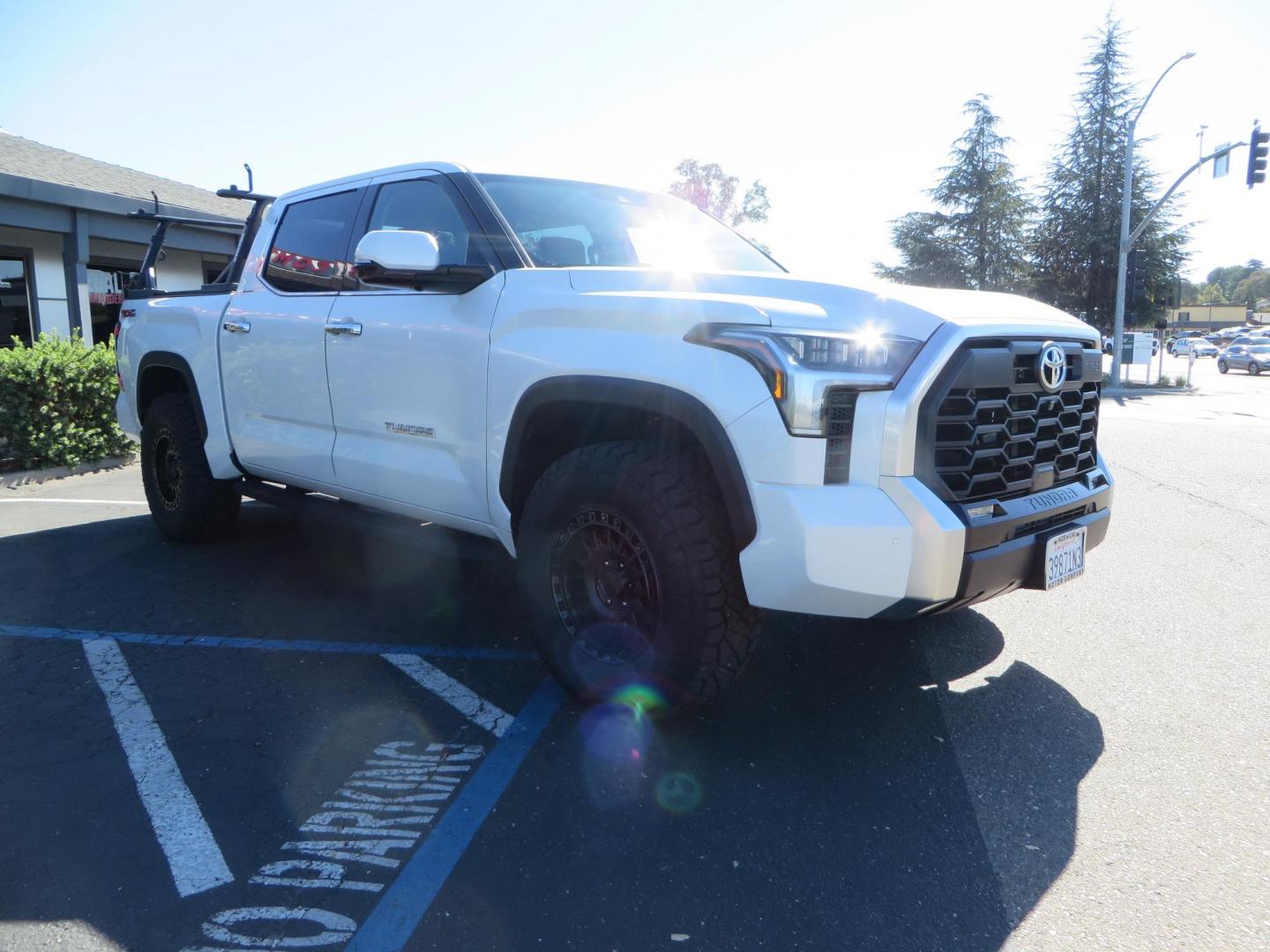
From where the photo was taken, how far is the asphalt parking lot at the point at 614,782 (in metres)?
2.26

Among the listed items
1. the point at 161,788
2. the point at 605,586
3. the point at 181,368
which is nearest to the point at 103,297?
the point at 181,368

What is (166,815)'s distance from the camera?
2.73m

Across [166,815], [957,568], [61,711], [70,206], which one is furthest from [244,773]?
[70,206]

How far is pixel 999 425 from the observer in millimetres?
2881

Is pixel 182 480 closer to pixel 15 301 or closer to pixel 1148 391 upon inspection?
pixel 15 301

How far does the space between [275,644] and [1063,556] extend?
3.20m

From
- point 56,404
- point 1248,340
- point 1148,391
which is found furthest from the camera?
point 1248,340

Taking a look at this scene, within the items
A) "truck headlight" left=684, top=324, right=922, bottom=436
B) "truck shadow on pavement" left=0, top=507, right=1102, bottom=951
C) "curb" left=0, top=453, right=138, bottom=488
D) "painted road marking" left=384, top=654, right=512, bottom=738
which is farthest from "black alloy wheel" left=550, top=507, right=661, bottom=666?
"curb" left=0, top=453, right=138, bottom=488

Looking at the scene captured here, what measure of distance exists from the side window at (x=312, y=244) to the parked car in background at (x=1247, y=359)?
123 ft

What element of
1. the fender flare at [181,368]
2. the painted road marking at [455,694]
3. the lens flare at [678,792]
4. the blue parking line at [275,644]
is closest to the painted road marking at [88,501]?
the fender flare at [181,368]

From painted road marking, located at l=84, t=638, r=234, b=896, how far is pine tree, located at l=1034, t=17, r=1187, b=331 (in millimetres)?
39933

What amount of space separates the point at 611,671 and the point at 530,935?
3.40 ft

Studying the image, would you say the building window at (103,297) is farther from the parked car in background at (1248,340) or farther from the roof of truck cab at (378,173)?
the parked car in background at (1248,340)

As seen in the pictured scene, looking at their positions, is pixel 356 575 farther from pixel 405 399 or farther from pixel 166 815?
pixel 166 815
